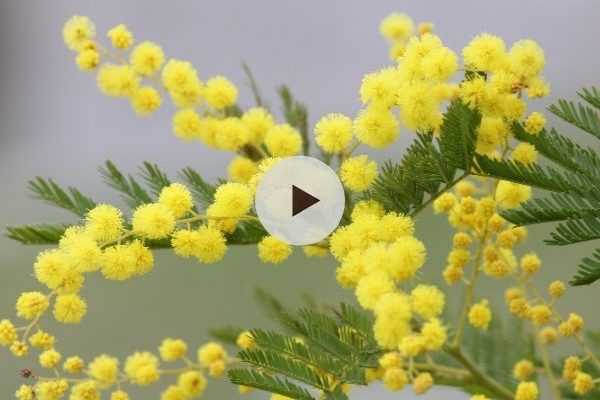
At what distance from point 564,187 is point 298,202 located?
12 centimetres

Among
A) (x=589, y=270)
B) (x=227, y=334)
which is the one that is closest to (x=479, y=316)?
(x=589, y=270)


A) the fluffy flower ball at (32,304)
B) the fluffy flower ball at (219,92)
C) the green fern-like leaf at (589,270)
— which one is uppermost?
the fluffy flower ball at (219,92)

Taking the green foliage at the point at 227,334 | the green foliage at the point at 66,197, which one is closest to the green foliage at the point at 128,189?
the green foliage at the point at 66,197

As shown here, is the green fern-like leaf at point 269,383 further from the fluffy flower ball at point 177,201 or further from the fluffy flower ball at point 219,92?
the fluffy flower ball at point 219,92

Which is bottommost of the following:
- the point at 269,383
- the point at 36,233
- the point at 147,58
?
the point at 269,383

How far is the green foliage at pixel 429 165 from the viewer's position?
17.2 inches

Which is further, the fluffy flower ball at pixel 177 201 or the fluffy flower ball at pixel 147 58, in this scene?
the fluffy flower ball at pixel 147 58

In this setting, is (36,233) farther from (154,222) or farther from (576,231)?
(576,231)

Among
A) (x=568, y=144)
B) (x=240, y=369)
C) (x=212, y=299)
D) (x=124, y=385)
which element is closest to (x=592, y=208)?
(x=568, y=144)

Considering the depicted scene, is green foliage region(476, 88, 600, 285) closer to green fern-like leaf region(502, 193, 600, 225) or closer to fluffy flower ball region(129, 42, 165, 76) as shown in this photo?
green fern-like leaf region(502, 193, 600, 225)

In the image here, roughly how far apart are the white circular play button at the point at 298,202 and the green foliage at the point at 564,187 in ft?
0.23

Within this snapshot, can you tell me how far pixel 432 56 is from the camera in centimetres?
45

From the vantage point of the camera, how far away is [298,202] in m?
0.45

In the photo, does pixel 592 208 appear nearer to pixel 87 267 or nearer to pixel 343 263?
pixel 343 263
